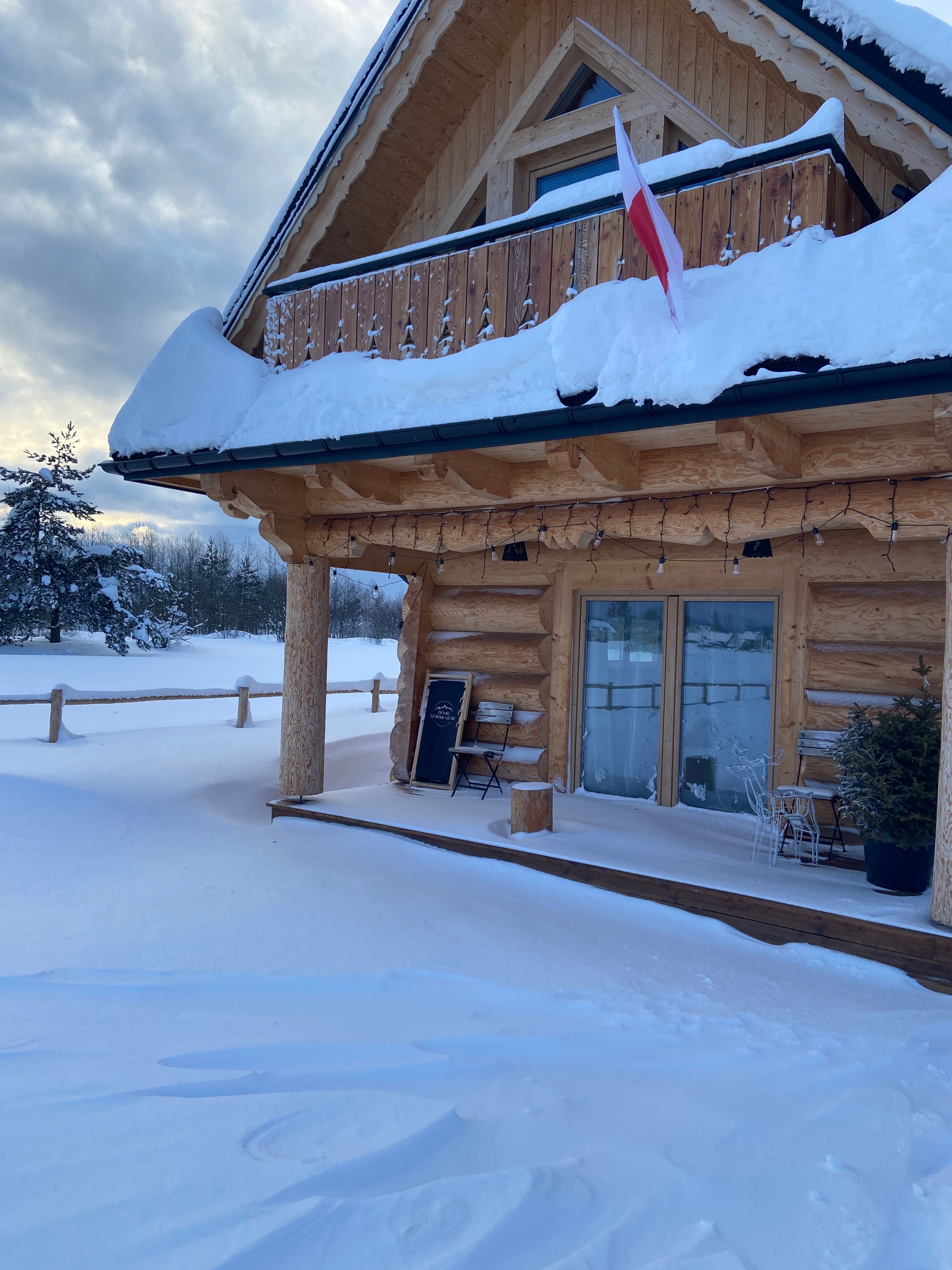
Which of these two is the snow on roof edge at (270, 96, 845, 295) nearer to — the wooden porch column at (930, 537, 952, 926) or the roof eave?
the roof eave

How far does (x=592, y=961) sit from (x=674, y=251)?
402 centimetres

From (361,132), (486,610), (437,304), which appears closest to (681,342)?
(437,304)

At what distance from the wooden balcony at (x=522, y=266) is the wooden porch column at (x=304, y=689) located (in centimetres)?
214

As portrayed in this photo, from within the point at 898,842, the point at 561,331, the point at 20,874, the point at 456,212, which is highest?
the point at 456,212

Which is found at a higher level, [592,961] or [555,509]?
[555,509]

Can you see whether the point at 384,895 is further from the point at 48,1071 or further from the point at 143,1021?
the point at 48,1071

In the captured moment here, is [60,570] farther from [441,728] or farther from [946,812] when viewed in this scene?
[946,812]

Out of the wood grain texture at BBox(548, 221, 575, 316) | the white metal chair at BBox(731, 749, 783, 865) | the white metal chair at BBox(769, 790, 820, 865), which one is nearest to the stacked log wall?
the white metal chair at BBox(731, 749, 783, 865)

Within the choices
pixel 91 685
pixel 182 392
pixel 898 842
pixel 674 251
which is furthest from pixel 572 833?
pixel 91 685

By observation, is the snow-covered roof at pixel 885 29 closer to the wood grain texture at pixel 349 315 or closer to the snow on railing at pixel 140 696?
the wood grain texture at pixel 349 315

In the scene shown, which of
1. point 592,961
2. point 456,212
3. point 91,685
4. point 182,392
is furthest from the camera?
point 91,685

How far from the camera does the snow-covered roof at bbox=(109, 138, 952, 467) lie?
4.29 m

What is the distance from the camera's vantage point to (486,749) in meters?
9.21

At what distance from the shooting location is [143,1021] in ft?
12.1
